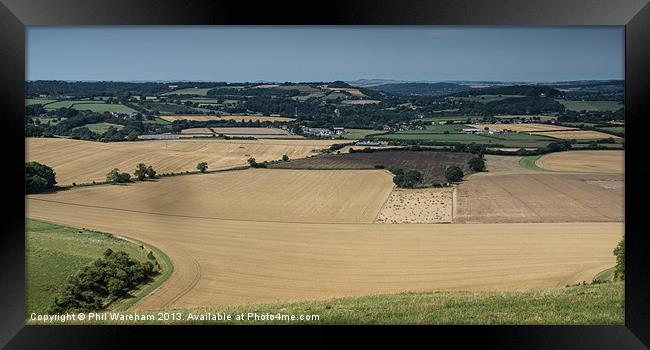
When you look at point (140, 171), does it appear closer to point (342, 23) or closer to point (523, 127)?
point (342, 23)

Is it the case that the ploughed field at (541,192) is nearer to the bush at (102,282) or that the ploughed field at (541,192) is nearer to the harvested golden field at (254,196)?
the harvested golden field at (254,196)

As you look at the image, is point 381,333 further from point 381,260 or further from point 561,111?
point 561,111

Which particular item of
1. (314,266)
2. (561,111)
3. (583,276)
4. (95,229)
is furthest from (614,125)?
(95,229)

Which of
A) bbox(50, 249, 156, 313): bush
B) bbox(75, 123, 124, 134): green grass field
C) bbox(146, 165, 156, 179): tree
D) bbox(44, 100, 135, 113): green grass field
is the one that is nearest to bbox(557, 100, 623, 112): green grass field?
bbox(146, 165, 156, 179): tree

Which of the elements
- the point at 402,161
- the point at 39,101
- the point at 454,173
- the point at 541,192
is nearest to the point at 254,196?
the point at 402,161

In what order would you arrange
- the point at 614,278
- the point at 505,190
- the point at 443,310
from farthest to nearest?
1. the point at 505,190
2. the point at 614,278
3. the point at 443,310

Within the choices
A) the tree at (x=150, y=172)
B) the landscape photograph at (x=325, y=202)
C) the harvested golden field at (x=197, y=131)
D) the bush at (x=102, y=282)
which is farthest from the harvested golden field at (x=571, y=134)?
the bush at (x=102, y=282)
